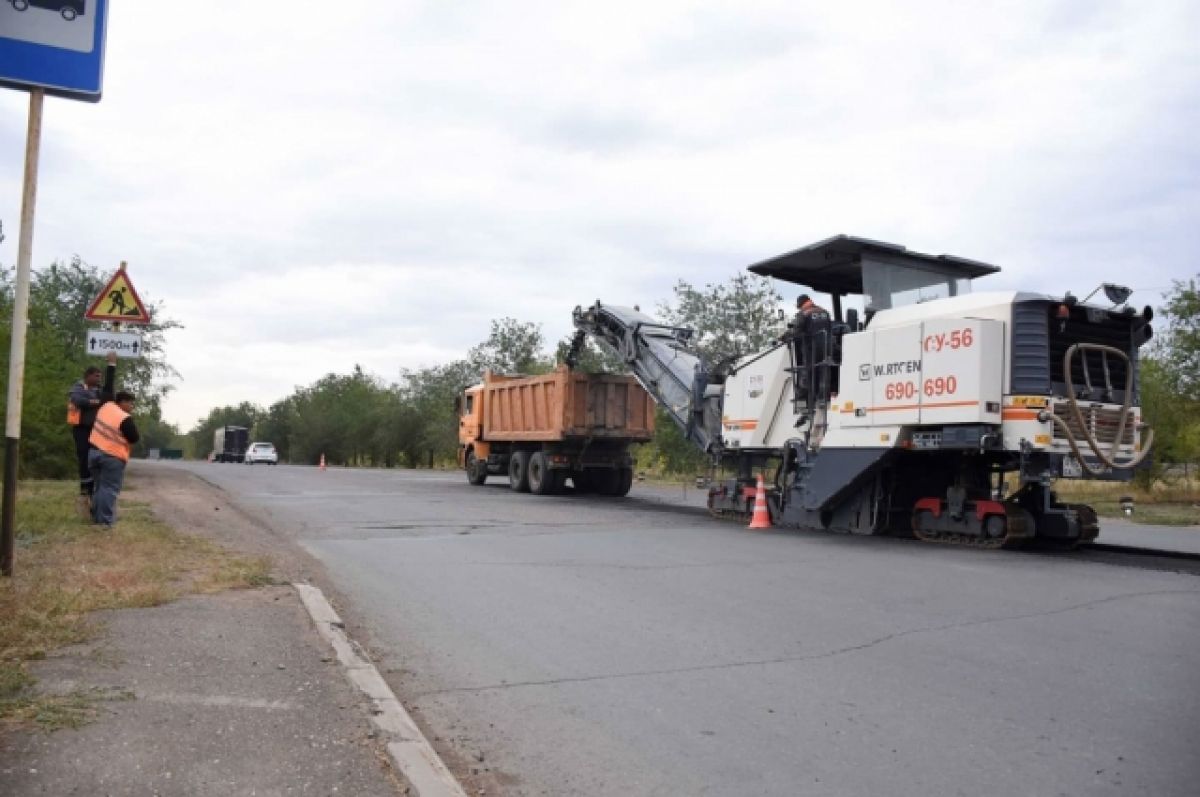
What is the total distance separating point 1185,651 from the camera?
20.0 ft

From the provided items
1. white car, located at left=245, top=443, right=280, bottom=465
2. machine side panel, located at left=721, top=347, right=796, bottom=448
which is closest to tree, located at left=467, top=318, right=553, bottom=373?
white car, located at left=245, top=443, right=280, bottom=465

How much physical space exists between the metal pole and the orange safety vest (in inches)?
145

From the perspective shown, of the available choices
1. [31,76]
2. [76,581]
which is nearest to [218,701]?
[76,581]

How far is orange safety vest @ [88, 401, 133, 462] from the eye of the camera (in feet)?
34.3

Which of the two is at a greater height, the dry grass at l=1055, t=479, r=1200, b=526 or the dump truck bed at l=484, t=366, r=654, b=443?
the dump truck bed at l=484, t=366, r=654, b=443

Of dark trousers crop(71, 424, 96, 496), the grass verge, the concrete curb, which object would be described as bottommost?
the concrete curb

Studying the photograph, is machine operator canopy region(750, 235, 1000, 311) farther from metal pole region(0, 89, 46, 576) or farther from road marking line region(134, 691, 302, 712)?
road marking line region(134, 691, 302, 712)

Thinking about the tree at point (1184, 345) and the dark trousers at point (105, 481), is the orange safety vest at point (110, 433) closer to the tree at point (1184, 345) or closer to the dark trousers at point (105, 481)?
the dark trousers at point (105, 481)

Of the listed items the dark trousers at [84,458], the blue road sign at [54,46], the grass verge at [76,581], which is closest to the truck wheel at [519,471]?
the grass verge at [76,581]

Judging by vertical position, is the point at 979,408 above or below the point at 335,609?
above

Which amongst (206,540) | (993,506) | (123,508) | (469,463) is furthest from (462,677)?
(469,463)

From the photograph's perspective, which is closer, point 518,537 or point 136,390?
point 518,537

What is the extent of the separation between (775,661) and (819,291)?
33.7 ft

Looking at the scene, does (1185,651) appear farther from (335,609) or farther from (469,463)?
(469,463)
